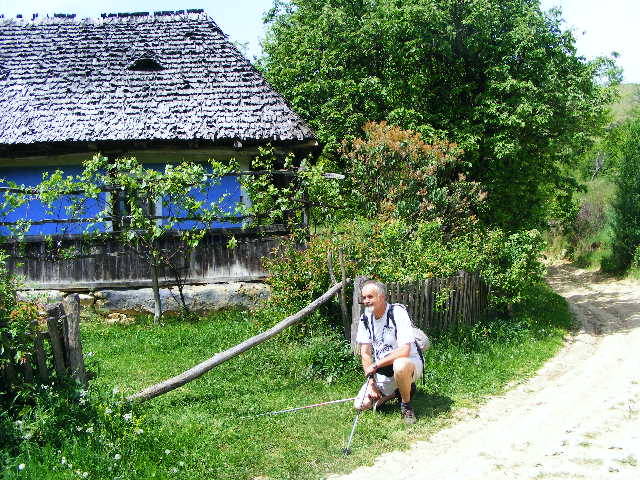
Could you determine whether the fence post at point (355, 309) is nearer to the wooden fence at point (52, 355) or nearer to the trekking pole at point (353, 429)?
the trekking pole at point (353, 429)

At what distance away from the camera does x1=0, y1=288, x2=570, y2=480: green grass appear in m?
4.91

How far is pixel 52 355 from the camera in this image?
5250 millimetres

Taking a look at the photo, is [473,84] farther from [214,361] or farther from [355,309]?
[214,361]

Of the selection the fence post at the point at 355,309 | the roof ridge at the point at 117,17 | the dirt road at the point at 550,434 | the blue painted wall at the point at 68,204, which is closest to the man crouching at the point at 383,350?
the dirt road at the point at 550,434

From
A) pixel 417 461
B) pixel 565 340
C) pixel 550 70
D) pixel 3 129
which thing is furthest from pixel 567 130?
pixel 3 129

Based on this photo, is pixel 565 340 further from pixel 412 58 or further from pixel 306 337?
pixel 412 58

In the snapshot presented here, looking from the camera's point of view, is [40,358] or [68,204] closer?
[40,358]

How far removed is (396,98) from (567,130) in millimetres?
3860

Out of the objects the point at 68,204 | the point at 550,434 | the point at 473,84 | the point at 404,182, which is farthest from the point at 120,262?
the point at 473,84

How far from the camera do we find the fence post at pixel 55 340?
519 cm

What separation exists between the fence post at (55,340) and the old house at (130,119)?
544 cm

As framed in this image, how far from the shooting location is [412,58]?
14.0 metres

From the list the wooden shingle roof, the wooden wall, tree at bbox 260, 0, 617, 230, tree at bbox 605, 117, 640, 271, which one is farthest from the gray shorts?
tree at bbox 605, 117, 640, 271

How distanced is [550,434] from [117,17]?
14.0 m
